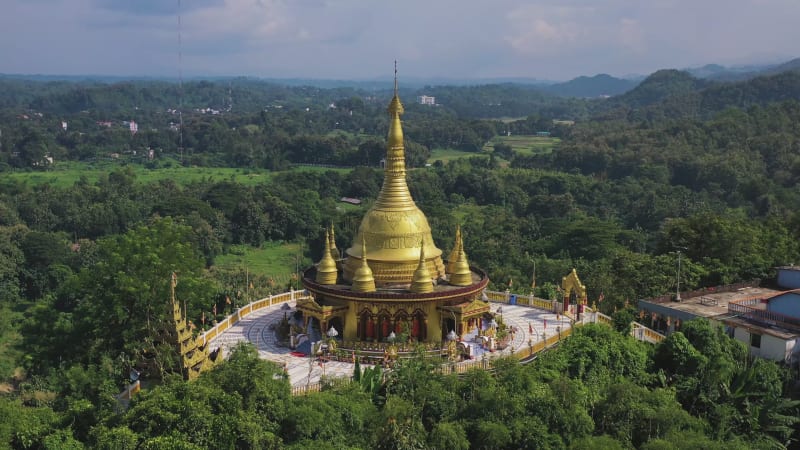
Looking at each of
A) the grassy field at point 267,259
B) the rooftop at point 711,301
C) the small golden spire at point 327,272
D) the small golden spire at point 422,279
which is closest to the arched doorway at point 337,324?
the small golden spire at point 327,272

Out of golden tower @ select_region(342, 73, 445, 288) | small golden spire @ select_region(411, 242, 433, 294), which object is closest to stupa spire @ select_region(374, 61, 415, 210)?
golden tower @ select_region(342, 73, 445, 288)

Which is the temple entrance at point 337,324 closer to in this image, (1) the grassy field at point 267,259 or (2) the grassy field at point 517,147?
(1) the grassy field at point 267,259

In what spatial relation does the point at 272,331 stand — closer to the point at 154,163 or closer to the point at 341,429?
the point at 341,429

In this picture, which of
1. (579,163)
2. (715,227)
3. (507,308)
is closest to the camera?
(507,308)

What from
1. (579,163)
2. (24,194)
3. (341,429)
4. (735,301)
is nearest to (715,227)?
(735,301)

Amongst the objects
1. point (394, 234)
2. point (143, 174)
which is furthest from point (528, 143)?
point (394, 234)

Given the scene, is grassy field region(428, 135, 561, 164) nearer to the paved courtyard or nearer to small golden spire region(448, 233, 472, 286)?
the paved courtyard
